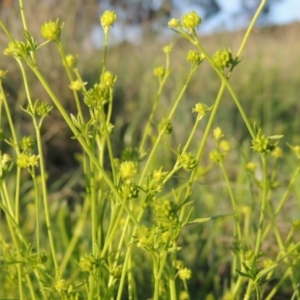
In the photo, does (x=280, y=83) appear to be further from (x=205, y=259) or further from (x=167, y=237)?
(x=167, y=237)

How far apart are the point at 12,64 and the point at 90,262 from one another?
93.5 inches

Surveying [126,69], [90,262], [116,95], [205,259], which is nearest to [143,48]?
[126,69]

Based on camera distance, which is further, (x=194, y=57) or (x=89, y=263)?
(x=194, y=57)

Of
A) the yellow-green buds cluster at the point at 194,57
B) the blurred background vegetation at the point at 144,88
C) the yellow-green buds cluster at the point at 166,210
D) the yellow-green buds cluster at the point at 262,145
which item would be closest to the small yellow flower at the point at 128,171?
the yellow-green buds cluster at the point at 166,210

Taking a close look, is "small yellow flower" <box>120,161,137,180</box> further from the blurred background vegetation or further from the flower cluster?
the blurred background vegetation

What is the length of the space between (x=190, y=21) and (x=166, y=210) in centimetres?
22

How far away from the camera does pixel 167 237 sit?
0.58 metres

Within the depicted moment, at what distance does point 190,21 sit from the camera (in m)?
0.63

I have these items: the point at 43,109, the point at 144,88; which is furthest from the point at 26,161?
the point at 144,88

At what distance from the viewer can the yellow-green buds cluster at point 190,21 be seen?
24.6 inches

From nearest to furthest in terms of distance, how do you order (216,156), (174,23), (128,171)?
(128,171) < (174,23) < (216,156)

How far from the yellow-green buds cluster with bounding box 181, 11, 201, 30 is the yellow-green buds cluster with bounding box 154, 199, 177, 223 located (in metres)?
0.21

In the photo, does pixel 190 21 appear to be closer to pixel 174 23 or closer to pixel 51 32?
pixel 174 23

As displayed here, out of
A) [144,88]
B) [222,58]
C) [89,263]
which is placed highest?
[144,88]
